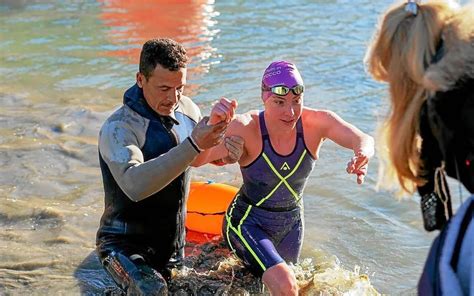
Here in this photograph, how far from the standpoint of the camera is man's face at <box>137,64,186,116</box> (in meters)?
4.58

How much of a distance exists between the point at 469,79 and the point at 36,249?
469 centimetres

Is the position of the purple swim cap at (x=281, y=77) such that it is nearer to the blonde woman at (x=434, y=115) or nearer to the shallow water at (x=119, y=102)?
the shallow water at (x=119, y=102)

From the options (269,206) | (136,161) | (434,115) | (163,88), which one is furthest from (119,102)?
(434,115)

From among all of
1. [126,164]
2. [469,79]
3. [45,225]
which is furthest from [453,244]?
→ [45,225]

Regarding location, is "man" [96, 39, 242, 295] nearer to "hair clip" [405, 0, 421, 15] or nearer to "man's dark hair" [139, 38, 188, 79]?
"man's dark hair" [139, 38, 188, 79]

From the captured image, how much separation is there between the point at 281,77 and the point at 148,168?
142cm

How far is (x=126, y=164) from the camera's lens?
438cm

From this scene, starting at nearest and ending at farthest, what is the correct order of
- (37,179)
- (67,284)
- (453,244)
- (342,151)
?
(453,244)
(67,284)
(37,179)
(342,151)

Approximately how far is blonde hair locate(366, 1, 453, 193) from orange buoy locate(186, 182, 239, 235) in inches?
146

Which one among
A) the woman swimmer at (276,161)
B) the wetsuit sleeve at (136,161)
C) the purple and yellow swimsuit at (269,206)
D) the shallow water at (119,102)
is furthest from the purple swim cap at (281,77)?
the shallow water at (119,102)

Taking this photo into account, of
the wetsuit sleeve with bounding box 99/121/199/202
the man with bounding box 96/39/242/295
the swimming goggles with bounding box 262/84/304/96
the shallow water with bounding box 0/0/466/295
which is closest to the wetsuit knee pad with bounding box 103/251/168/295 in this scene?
the man with bounding box 96/39/242/295

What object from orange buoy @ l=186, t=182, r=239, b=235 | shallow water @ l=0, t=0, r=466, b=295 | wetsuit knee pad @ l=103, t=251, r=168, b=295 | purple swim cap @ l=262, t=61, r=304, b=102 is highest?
purple swim cap @ l=262, t=61, r=304, b=102

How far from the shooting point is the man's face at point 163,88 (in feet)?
15.0

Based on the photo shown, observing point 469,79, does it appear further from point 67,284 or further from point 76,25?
point 76,25
